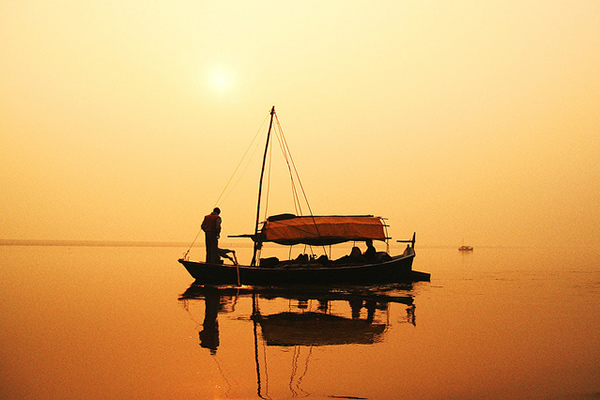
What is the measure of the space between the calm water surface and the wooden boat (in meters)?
4.97

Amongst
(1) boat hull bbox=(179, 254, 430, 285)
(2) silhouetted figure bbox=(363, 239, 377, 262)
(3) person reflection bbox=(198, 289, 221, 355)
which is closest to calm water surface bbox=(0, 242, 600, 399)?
(3) person reflection bbox=(198, 289, 221, 355)

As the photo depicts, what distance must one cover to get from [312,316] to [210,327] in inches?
123

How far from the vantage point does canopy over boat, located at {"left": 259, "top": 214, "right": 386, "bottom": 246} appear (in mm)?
22844

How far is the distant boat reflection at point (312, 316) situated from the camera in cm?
937

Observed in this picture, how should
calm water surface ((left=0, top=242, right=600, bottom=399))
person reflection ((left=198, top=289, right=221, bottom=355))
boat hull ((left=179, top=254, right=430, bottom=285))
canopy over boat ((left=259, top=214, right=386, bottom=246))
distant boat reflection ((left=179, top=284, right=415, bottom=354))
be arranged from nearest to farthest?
calm water surface ((left=0, top=242, right=600, bottom=399)), person reflection ((left=198, top=289, right=221, bottom=355)), distant boat reflection ((left=179, top=284, right=415, bottom=354)), boat hull ((left=179, top=254, right=430, bottom=285)), canopy over boat ((left=259, top=214, right=386, bottom=246))

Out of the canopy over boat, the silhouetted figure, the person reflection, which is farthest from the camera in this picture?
the silhouetted figure

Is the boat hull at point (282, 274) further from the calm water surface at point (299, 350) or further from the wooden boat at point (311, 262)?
the calm water surface at point (299, 350)

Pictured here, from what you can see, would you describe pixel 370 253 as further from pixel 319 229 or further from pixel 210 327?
pixel 210 327

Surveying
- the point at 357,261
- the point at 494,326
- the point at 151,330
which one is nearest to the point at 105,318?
the point at 151,330

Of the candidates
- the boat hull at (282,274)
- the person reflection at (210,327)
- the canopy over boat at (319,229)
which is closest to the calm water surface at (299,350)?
the person reflection at (210,327)

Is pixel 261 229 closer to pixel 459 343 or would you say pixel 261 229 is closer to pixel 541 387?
pixel 459 343

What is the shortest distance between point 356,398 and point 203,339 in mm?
4528

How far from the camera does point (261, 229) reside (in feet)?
77.8

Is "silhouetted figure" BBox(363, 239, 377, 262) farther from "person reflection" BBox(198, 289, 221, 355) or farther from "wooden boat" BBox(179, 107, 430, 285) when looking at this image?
"person reflection" BBox(198, 289, 221, 355)
